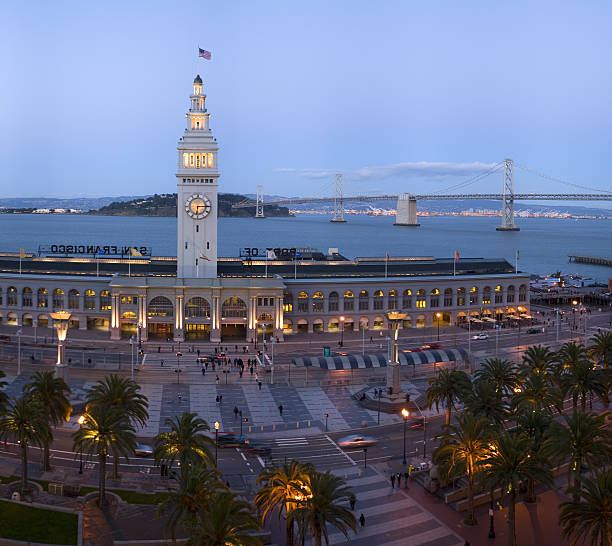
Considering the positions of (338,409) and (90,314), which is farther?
(90,314)

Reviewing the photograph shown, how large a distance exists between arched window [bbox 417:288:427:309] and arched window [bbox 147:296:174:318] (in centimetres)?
3810

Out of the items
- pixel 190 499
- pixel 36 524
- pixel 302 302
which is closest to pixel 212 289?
pixel 302 302

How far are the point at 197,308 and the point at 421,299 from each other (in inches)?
1399

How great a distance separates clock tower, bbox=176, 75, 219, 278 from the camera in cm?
9288

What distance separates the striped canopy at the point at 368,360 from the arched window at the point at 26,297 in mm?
44381

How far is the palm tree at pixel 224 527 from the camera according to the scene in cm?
3062

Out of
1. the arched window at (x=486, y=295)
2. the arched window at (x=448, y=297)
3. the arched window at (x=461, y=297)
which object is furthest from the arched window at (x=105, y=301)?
the arched window at (x=486, y=295)

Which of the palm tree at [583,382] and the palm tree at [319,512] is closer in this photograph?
the palm tree at [319,512]

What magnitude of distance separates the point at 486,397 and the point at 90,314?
6472 cm

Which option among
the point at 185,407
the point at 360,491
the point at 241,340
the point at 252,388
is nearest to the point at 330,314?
the point at 241,340

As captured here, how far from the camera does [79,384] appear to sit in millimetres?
70688

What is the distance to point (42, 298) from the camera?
99.1 metres

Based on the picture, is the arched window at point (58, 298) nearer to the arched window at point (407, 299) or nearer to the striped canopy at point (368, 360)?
the striped canopy at point (368, 360)

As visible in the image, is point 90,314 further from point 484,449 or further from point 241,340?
point 484,449
